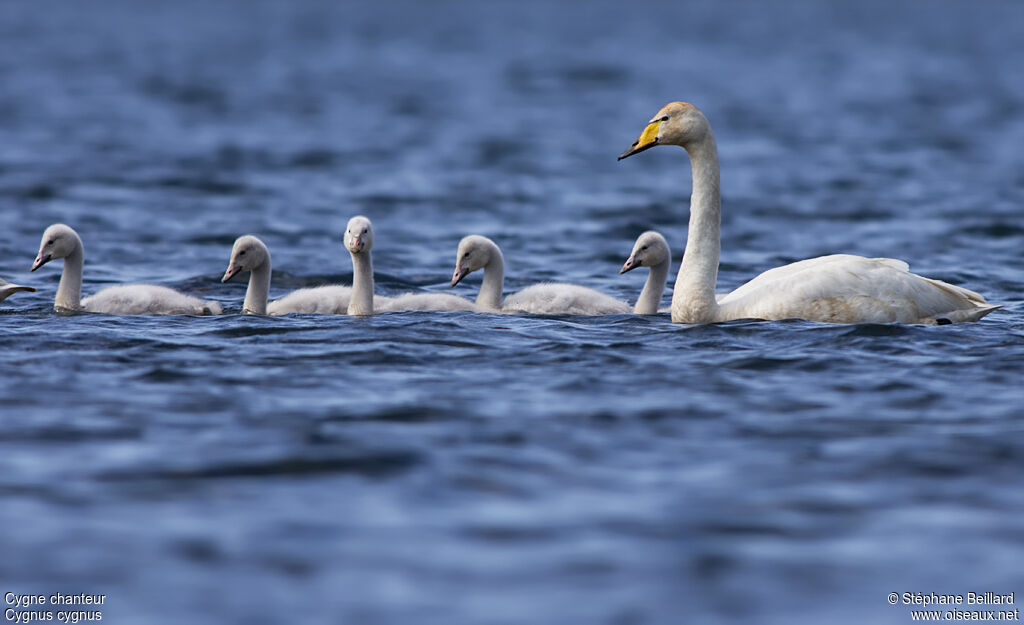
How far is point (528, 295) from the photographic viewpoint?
13469 mm

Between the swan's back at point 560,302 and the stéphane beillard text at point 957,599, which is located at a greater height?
the swan's back at point 560,302

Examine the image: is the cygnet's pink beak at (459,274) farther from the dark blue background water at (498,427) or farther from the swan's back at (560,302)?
the dark blue background water at (498,427)

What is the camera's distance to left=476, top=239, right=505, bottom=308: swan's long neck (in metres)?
13.7

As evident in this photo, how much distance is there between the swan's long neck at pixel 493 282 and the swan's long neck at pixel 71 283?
367 cm

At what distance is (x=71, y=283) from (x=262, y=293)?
172cm

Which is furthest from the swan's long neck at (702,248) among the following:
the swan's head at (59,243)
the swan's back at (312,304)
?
the swan's head at (59,243)

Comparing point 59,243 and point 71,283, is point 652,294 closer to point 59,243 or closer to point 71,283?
point 71,283

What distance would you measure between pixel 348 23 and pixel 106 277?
111 meters

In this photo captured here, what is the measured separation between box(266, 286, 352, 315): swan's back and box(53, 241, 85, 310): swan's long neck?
1.73 m

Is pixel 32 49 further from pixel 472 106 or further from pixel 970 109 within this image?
pixel 970 109

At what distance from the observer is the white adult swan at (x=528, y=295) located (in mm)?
13258

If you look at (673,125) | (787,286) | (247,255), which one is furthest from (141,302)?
(787,286)

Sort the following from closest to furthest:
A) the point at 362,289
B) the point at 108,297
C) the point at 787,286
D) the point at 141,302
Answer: the point at 787,286, the point at 141,302, the point at 108,297, the point at 362,289

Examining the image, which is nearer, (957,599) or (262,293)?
(957,599)
